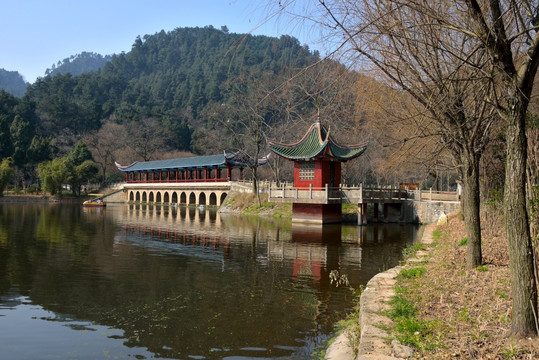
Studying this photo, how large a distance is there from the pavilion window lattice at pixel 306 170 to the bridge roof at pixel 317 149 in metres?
0.98

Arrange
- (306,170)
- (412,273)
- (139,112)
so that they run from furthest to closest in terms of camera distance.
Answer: (139,112)
(306,170)
(412,273)

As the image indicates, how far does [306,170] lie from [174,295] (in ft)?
69.7

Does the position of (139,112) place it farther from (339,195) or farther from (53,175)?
(339,195)

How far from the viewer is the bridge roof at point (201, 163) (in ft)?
160

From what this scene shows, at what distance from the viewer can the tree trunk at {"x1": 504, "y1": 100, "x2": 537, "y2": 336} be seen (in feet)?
16.4

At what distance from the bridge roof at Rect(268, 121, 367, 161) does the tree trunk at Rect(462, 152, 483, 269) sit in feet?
63.6

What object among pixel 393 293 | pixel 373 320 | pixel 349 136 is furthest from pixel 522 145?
pixel 349 136

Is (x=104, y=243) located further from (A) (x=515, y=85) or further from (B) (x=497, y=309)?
(A) (x=515, y=85)

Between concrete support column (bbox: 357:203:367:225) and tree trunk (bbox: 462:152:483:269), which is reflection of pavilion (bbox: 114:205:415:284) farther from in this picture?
tree trunk (bbox: 462:152:483:269)

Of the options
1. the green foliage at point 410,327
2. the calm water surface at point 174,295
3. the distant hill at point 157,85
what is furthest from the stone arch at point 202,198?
the green foliage at point 410,327

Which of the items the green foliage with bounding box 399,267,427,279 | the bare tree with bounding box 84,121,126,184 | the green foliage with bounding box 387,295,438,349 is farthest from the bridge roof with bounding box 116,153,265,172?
the green foliage with bounding box 387,295,438,349

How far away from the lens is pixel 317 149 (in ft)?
98.4

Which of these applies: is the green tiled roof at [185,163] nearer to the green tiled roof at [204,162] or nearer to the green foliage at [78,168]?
the green tiled roof at [204,162]

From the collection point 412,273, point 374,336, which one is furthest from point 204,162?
point 374,336
